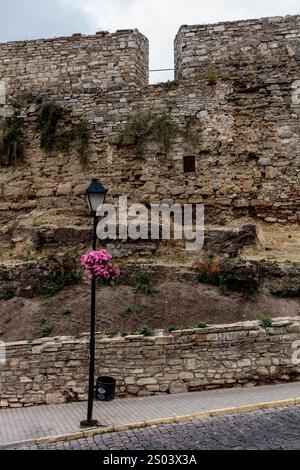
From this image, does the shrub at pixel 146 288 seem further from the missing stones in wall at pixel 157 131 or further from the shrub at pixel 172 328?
the missing stones in wall at pixel 157 131

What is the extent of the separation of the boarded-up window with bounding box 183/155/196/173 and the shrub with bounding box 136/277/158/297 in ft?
13.0

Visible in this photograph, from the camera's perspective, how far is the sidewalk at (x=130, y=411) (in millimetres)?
9044

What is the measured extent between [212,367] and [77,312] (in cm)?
371

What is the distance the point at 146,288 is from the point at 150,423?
14.9 ft

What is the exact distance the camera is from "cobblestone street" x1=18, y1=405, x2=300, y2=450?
805 centimetres

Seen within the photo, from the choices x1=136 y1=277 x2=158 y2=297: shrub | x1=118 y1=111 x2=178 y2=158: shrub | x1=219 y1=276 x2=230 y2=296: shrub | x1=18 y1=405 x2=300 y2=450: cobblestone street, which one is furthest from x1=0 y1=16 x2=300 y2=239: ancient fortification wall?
x1=18 y1=405 x2=300 y2=450: cobblestone street

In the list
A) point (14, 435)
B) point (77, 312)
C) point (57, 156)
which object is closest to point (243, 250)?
point (77, 312)

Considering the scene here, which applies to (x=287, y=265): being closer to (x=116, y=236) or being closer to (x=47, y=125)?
(x=116, y=236)

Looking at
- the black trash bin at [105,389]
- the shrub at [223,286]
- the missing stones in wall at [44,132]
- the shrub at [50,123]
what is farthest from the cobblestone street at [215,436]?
the shrub at [50,123]

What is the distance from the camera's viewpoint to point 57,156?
1617 centimetres

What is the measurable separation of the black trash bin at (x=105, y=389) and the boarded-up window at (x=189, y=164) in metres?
7.31

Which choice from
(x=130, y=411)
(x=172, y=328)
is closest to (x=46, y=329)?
(x=172, y=328)

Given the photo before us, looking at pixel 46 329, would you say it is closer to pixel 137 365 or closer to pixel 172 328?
pixel 137 365

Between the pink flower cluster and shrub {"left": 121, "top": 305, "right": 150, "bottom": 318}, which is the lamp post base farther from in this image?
shrub {"left": 121, "top": 305, "right": 150, "bottom": 318}
